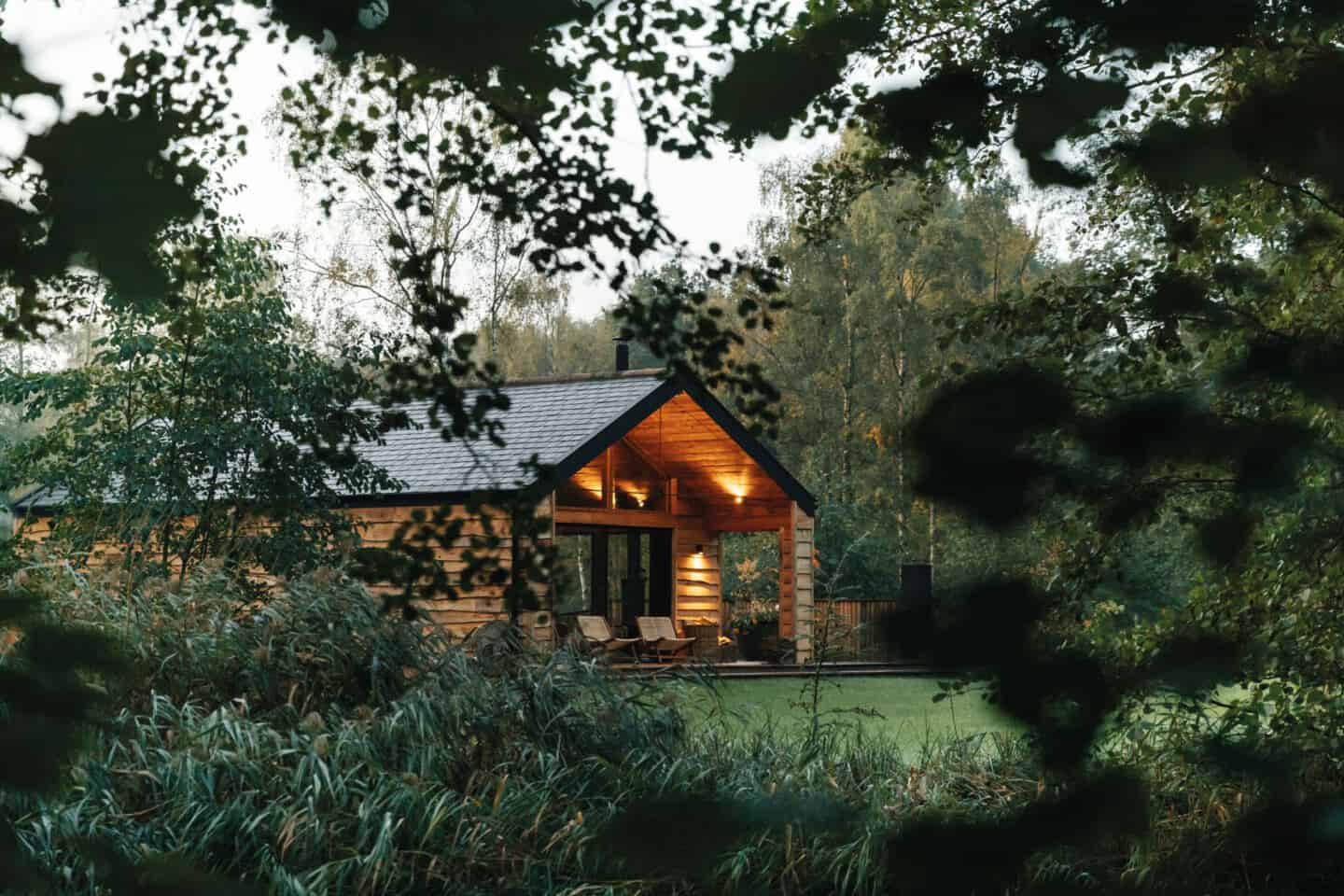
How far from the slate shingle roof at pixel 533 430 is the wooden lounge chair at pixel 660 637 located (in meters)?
3.04

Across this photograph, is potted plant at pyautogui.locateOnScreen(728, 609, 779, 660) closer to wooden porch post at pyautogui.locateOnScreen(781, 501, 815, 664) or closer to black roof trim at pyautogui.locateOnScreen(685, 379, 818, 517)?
wooden porch post at pyautogui.locateOnScreen(781, 501, 815, 664)

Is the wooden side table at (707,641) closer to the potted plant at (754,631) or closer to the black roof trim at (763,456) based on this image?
the potted plant at (754,631)

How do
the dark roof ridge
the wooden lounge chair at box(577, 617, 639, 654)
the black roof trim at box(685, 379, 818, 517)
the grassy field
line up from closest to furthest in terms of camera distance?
1. the grassy field
2. the dark roof ridge
3. the wooden lounge chair at box(577, 617, 639, 654)
4. the black roof trim at box(685, 379, 818, 517)

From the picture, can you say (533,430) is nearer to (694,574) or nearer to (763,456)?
(763,456)

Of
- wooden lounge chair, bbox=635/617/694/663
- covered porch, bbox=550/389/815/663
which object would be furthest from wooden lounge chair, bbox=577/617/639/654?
covered porch, bbox=550/389/815/663

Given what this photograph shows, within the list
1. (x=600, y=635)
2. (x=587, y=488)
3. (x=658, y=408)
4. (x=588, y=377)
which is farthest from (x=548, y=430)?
(x=600, y=635)

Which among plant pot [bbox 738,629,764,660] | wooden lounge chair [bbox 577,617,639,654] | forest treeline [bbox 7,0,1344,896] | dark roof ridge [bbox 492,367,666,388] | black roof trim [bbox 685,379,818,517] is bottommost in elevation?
plant pot [bbox 738,629,764,660]

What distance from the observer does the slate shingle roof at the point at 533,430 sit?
13148 millimetres

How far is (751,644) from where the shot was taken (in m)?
17.2

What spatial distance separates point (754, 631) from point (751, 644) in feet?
0.64

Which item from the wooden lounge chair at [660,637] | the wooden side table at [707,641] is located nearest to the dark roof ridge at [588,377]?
the wooden lounge chair at [660,637]

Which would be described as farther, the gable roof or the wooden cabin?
the wooden cabin

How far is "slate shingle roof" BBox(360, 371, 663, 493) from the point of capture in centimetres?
1315

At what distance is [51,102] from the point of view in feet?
2.58
